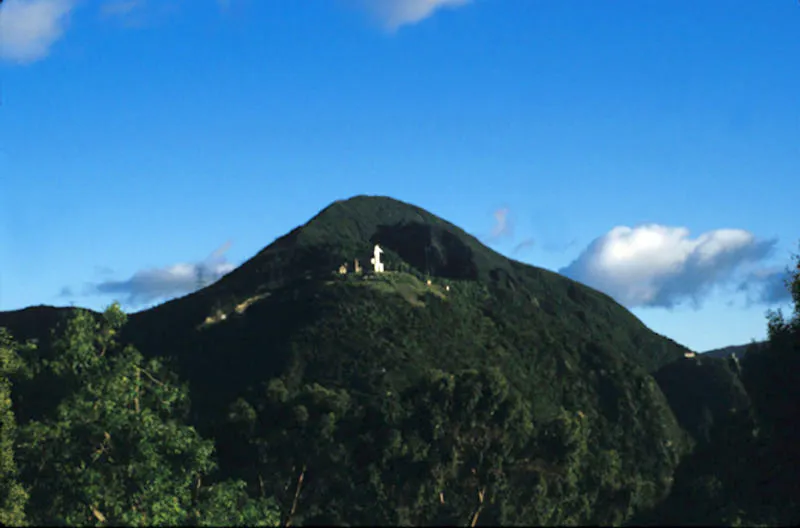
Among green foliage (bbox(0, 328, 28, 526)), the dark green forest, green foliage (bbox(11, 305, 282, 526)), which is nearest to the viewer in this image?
green foliage (bbox(11, 305, 282, 526))

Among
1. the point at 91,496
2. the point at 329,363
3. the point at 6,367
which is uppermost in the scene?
the point at 329,363

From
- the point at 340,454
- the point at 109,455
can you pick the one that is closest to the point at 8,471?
the point at 109,455

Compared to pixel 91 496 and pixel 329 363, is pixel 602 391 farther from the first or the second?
pixel 91 496

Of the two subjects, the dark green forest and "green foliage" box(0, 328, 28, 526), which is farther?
"green foliage" box(0, 328, 28, 526)

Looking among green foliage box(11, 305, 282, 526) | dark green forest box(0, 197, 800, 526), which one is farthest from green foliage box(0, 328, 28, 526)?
green foliage box(11, 305, 282, 526)

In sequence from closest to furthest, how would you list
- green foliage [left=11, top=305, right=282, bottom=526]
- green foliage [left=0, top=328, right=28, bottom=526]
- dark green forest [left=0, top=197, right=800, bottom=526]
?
green foliage [left=11, top=305, right=282, bottom=526]
dark green forest [left=0, top=197, right=800, bottom=526]
green foliage [left=0, top=328, right=28, bottom=526]

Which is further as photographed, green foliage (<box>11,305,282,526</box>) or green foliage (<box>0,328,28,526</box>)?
green foliage (<box>0,328,28,526</box>)

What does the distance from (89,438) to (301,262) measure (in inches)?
6017

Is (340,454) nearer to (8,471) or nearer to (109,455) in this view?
(109,455)

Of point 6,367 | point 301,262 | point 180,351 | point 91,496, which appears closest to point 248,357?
point 180,351

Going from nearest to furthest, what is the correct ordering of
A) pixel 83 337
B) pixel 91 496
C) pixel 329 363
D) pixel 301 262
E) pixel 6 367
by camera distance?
pixel 91 496 < pixel 83 337 < pixel 6 367 < pixel 329 363 < pixel 301 262

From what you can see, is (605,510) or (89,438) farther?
(605,510)

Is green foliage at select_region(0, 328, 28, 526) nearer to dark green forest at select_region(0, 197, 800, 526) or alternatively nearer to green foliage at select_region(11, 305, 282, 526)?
dark green forest at select_region(0, 197, 800, 526)

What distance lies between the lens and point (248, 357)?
143750mm
